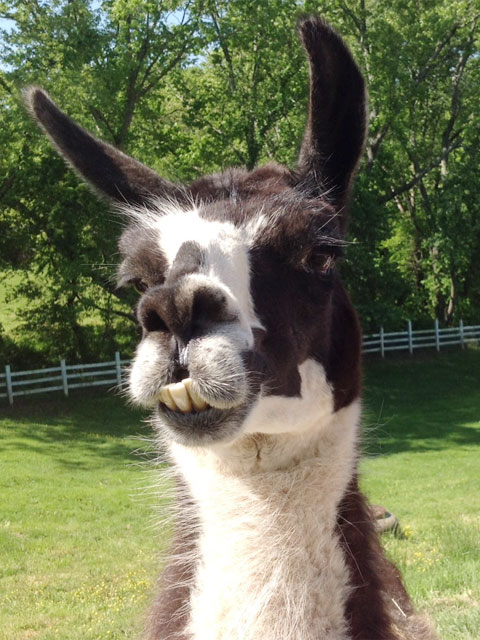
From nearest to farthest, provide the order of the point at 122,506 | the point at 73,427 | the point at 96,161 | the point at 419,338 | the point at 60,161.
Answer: the point at 96,161 < the point at 122,506 < the point at 73,427 < the point at 60,161 < the point at 419,338

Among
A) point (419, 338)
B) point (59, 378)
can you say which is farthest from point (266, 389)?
point (419, 338)

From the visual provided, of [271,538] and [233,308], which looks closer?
[233,308]

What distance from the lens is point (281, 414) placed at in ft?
8.15

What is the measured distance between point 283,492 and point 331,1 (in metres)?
27.2

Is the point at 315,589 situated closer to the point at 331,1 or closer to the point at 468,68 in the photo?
the point at 331,1

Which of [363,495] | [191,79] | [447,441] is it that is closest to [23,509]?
[363,495]

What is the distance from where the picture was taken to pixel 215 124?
27.5m

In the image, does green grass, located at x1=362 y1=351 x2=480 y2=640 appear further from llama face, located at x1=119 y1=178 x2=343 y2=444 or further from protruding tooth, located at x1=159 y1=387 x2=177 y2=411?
protruding tooth, located at x1=159 y1=387 x2=177 y2=411

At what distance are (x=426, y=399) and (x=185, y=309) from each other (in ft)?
80.5

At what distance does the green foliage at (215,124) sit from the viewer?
21734 millimetres

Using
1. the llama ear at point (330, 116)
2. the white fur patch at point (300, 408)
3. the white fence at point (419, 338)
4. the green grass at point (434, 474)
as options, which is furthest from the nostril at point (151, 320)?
the white fence at point (419, 338)

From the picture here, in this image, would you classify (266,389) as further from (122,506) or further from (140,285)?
(122,506)

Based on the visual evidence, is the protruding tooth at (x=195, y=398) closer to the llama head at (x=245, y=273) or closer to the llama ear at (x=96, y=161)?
the llama head at (x=245, y=273)

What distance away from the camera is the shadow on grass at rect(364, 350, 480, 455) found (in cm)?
2098
